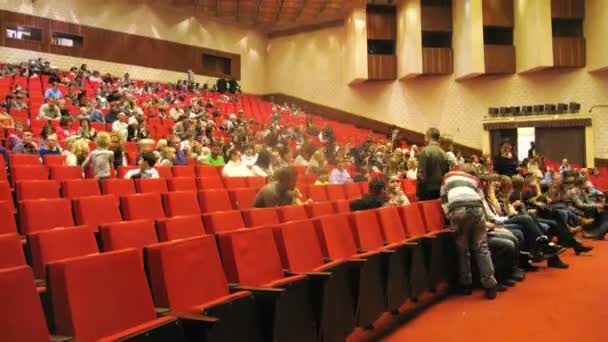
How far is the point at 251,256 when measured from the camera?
1.90 metres

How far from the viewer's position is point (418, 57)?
11531 millimetres

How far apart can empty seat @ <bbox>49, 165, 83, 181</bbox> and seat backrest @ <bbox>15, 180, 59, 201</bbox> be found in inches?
20.3

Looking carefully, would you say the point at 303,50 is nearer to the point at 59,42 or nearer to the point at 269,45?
the point at 269,45

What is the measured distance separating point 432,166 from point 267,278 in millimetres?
2237

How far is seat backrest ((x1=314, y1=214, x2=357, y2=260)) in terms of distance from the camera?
2385mm

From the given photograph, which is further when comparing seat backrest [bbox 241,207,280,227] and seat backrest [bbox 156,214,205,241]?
seat backrest [bbox 241,207,280,227]

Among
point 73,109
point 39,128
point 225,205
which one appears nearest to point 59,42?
point 73,109

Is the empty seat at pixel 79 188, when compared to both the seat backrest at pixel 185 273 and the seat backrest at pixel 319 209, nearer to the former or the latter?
the seat backrest at pixel 319 209

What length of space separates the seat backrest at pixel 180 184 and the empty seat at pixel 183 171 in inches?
23.4

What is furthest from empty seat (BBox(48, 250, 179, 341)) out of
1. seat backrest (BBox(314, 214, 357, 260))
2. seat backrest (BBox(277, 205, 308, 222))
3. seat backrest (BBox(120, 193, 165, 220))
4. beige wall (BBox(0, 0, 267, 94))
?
beige wall (BBox(0, 0, 267, 94))

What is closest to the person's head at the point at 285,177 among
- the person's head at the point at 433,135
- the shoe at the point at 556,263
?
the person's head at the point at 433,135

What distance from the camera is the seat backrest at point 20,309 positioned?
1.13 metres

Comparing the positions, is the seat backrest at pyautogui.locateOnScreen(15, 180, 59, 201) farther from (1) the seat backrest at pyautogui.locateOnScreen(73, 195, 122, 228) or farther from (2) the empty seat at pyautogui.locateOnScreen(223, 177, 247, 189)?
(2) the empty seat at pyautogui.locateOnScreen(223, 177, 247, 189)

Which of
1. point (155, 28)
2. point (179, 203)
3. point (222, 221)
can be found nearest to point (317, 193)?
point (179, 203)
